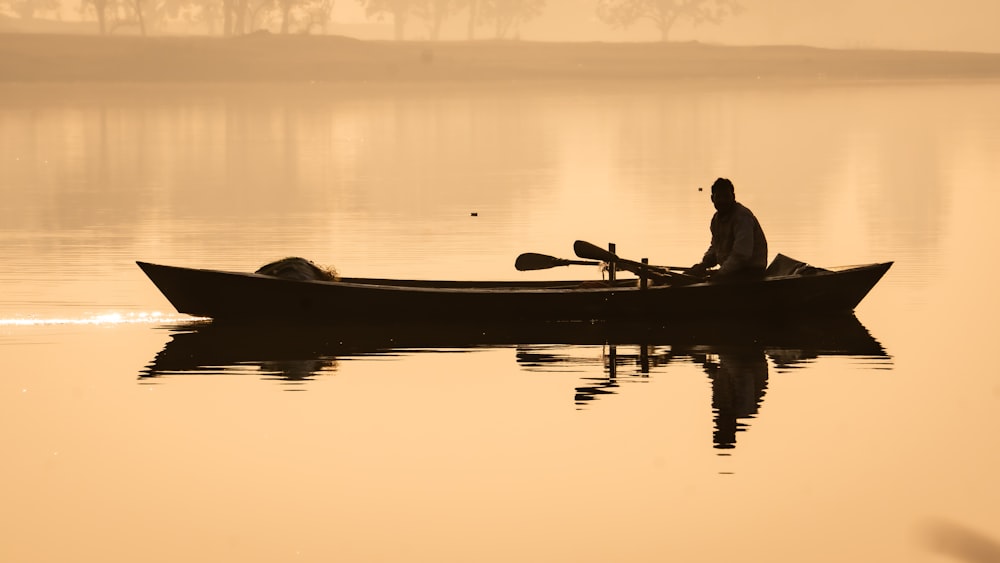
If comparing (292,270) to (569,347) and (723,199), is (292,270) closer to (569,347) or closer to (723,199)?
(569,347)

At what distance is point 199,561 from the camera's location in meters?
10.1

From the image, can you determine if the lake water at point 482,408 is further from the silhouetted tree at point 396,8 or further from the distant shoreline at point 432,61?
the silhouetted tree at point 396,8

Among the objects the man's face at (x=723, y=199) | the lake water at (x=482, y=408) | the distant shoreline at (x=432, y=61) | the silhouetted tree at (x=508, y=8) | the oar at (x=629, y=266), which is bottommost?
the lake water at (x=482, y=408)

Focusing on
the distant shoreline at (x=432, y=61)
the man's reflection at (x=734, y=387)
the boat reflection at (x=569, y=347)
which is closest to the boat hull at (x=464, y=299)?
the boat reflection at (x=569, y=347)

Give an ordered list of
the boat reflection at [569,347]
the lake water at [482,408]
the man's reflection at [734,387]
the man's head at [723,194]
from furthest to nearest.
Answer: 1. the man's head at [723,194]
2. the boat reflection at [569,347]
3. the man's reflection at [734,387]
4. the lake water at [482,408]

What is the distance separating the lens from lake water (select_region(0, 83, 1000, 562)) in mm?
10672

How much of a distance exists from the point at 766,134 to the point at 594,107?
2454 cm

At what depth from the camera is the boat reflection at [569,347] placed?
15.7 m

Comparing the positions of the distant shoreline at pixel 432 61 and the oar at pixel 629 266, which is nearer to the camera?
the oar at pixel 629 266

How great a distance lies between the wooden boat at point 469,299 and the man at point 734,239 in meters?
0.15

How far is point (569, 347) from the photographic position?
55.6 feet

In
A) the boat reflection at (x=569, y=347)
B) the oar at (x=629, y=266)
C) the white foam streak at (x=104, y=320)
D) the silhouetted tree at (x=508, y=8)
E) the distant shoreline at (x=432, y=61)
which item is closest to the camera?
the boat reflection at (x=569, y=347)

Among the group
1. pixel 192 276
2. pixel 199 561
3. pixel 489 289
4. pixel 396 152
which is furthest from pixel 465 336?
pixel 396 152

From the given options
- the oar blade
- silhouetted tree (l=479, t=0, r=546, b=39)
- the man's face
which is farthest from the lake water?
silhouetted tree (l=479, t=0, r=546, b=39)
